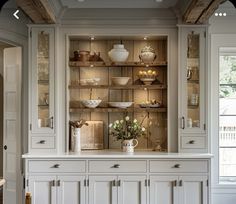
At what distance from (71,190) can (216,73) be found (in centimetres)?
231

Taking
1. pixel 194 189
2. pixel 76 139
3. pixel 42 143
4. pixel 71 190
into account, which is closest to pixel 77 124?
pixel 76 139

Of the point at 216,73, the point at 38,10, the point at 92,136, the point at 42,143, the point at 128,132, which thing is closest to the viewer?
the point at 38,10

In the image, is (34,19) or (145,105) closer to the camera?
(34,19)

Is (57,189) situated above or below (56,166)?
below

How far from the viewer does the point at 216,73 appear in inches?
192

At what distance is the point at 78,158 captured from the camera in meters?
4.38

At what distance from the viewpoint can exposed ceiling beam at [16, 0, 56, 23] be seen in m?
3.57

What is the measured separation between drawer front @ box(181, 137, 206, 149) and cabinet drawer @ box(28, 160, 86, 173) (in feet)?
4.07

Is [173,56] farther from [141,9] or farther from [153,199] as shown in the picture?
[153,199]

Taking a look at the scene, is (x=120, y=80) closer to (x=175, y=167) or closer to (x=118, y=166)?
(x=118, y=166)

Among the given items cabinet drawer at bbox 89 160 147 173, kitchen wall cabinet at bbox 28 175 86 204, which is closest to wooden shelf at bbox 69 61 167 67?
cabinet drawer at bbox 89 160 147 173

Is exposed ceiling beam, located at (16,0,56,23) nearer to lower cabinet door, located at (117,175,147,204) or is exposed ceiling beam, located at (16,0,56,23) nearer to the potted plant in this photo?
the potted plant

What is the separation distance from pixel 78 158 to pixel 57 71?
3.57ft

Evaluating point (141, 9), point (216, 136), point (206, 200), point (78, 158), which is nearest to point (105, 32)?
point (141, 9)
